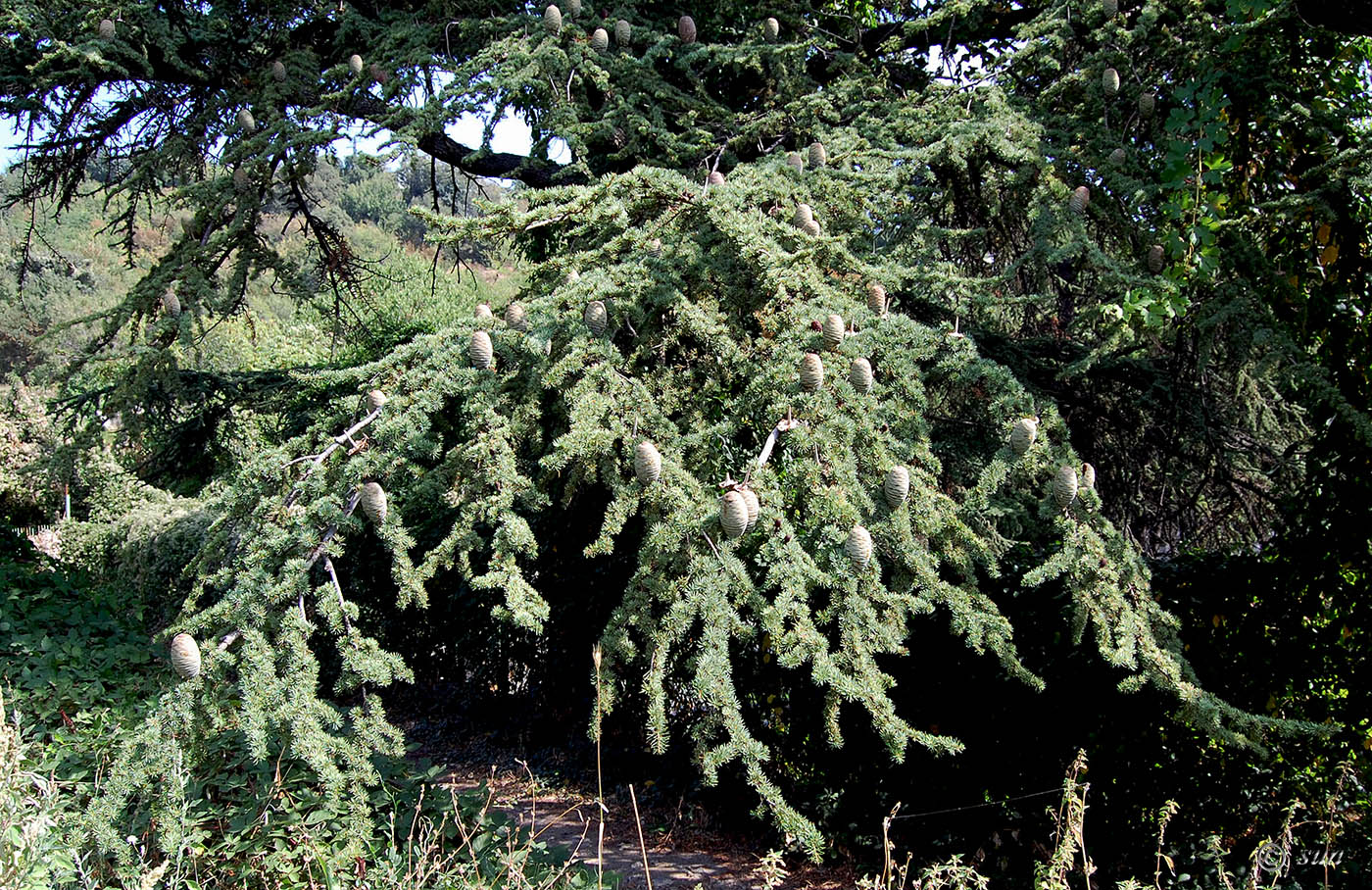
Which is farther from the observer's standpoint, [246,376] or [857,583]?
[246,376]

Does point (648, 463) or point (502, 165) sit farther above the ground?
point (502, 165)

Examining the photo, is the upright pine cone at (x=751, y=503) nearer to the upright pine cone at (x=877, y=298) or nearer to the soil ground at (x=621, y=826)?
the upright pine cone at (x=877, y=298)

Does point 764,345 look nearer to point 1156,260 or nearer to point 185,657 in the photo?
point 1156,260

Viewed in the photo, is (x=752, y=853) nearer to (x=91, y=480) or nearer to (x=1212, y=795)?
(x=1212, y=795)

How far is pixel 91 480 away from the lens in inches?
377

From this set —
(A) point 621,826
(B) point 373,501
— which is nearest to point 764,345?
(B) point 373,501

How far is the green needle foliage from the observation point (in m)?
2.54

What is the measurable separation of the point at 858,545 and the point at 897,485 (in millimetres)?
229

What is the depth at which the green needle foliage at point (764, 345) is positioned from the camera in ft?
8.35

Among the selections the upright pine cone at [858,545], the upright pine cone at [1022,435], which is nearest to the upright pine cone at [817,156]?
the upright pine cone at [1022,435]

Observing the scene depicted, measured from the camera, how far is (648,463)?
257cm

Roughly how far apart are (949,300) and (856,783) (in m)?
2.28

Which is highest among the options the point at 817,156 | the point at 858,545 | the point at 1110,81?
the point at 1110,81

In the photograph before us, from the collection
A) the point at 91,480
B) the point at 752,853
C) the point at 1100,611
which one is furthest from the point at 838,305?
the point at 91,480
